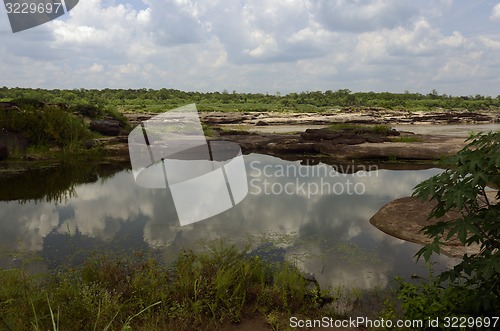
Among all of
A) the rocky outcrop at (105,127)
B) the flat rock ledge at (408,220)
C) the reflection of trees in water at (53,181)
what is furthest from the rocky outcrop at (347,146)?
the flat rock ledge at (408,220)

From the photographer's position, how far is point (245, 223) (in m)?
10.6

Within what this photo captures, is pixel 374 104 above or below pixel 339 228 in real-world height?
above

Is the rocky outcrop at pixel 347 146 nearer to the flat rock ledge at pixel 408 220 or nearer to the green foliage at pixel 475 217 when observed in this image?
the flat rock ledge at pixel 408 220

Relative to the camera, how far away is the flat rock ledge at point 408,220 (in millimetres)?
8922

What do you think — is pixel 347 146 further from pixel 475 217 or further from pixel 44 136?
pixel 475 217

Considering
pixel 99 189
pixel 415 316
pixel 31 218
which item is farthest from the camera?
pixel 99 189

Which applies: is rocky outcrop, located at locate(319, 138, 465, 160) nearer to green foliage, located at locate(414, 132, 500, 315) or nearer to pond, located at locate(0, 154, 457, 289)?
pond, located at locate(0, 154, 457, 289)

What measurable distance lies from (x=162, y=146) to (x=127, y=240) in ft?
52.9

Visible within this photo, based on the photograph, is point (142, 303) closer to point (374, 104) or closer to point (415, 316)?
point (415, 316)

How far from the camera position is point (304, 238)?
30.8ft

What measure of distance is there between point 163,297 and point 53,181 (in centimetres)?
1284

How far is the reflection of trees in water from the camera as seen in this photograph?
13.6 meters

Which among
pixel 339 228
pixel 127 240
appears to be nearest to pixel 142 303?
pixel 127 240

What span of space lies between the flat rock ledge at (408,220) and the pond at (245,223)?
0.89 ft
